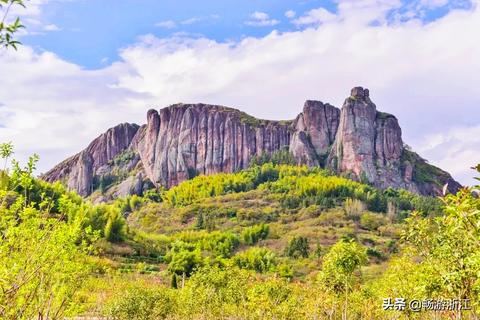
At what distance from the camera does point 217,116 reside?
167m

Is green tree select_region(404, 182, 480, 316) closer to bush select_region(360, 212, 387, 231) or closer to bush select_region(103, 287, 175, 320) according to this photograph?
bush select_region(103, 287, 175, 320)

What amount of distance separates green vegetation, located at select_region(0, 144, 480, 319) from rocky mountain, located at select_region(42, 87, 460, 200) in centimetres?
1149

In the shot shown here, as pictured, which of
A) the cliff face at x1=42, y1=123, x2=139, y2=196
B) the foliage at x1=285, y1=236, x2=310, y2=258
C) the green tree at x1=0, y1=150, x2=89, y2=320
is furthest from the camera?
the cliff face at x1=42, y1=123, x2=139, y2=196

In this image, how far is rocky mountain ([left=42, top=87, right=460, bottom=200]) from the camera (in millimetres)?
147750

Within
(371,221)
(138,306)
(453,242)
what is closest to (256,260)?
(371,221)

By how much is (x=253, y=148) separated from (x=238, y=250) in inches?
3274

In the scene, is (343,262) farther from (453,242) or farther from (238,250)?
(238,250)

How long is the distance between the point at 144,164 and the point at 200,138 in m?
21.8

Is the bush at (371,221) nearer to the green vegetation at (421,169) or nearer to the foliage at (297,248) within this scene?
the foliage at (297,248)

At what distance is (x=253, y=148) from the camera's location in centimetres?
16162

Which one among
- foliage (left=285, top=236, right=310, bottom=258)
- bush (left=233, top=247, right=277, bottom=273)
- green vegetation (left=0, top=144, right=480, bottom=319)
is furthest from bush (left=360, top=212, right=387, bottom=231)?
bush (left=233, top=247, right=277, bottom=273)

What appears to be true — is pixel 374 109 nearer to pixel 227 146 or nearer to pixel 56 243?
pixel 227 146

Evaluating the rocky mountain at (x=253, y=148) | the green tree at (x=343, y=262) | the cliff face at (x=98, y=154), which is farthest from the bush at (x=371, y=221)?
the cliff face at (x=98, y=154)

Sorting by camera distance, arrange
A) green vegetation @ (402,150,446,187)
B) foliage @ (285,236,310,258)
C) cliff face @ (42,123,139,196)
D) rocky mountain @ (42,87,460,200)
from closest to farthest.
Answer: foliage @ (285,236,310,258), rocky mountain @ (42,87,460,200), green vegetation @ (402,150,446,187), cliff face @ (42,123,139,196)
